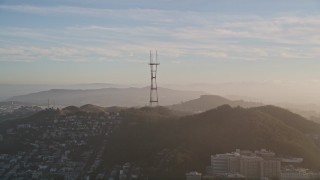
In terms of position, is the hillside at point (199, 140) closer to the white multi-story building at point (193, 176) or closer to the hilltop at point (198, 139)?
the hilltop at point (198, 139)

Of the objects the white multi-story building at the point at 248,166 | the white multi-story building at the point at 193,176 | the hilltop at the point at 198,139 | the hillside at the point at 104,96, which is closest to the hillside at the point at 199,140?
the hilltop at the point at 198,139

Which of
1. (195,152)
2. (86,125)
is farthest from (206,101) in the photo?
A: (195,152)

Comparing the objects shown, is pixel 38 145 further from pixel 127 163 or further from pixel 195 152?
pixel 195 152

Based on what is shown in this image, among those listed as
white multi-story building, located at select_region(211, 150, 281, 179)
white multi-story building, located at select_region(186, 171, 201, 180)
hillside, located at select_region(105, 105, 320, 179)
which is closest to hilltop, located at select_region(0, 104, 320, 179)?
hillside, located at select_region(105, 105, 320, 179)

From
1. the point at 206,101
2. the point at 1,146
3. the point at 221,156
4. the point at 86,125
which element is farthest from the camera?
the point at 206,101

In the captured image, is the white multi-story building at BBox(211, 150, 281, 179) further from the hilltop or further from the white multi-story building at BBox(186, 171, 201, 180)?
the white multi-story building at BBox(186, 171, 201, 180)

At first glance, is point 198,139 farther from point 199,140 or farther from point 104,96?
point 104,96

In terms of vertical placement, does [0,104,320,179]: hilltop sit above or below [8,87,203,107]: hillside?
below

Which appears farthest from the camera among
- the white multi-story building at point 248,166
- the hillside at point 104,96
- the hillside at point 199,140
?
the hillside at point 104,96
